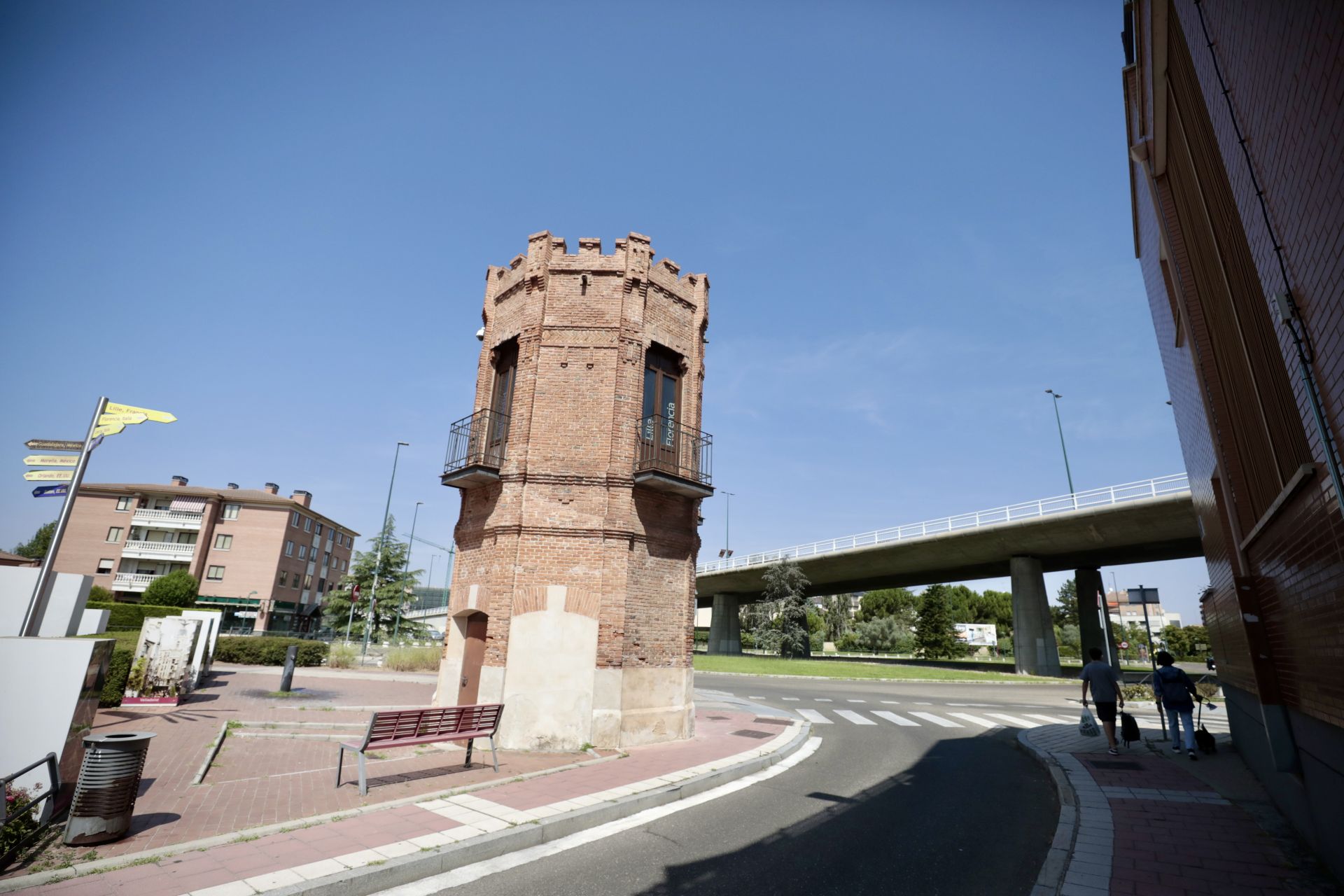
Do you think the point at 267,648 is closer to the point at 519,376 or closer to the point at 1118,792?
the point at 519,376

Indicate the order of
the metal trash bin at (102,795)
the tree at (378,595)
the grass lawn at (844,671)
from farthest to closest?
the tree at (378,595), the grass lawn at (844,671), the metal trash bin at (102,795)

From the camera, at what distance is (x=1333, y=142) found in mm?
3346

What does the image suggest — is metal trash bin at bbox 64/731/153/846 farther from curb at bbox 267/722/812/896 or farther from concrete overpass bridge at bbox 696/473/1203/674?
concrete overpass bridge at bbox 696/473/1203/674

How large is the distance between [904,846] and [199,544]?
202ft

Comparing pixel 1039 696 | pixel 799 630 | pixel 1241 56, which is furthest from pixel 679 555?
pixel 799 630

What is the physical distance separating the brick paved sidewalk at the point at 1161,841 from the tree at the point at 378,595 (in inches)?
1700

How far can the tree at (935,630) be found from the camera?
69.6 meters

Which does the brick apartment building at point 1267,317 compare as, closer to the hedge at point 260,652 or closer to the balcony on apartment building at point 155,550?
the hedge at point 260,652

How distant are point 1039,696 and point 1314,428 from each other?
23.7m

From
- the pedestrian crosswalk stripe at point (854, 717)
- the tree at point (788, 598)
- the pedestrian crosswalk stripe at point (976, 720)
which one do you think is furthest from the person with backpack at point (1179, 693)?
the tree at point (788, 598)

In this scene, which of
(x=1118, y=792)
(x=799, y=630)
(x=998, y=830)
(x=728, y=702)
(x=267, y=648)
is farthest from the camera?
(x=799, y=630)

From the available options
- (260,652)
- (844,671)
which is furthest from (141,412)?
(844,671)

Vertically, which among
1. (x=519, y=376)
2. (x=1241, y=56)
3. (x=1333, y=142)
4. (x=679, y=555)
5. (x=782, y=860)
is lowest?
(x=782, y=860)

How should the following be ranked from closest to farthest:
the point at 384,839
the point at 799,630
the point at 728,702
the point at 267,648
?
the point at 384,839
the point at 728,702
the point at 267,648
the point at 799,630
